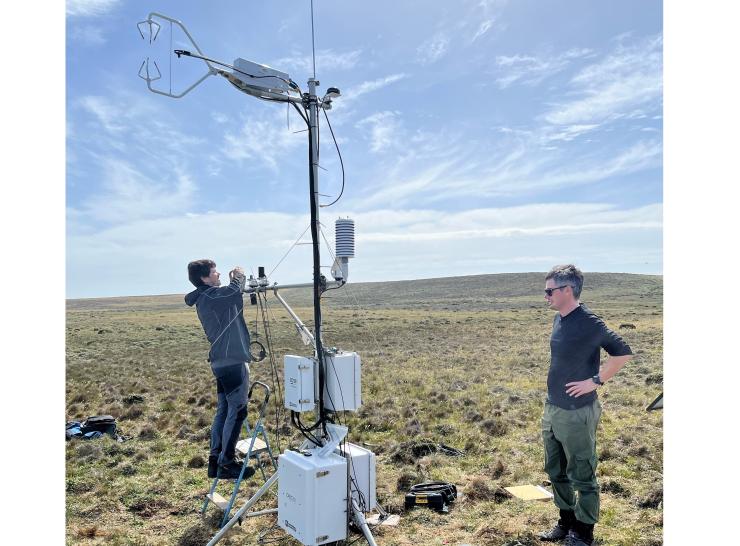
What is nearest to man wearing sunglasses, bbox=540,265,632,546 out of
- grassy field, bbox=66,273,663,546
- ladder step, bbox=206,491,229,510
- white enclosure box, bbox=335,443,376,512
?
grassy field, bbox=66,273,663,546

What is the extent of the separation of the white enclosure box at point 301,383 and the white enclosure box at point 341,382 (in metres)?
0.13

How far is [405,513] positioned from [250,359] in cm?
211

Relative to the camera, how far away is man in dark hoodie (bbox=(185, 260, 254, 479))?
512cm

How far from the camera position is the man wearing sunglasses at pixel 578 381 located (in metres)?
3.94

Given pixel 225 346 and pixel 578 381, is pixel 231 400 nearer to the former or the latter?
pixel 225 346

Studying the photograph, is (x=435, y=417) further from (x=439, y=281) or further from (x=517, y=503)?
(x=439, y=281)

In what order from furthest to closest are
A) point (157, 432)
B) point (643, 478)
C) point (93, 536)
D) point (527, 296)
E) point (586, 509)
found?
point (527, 296), point (157, 432), point (643, 478), point (93, 536), point (586, 509)

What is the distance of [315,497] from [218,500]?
6.24 feet

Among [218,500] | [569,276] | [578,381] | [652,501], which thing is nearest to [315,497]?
[218,500]

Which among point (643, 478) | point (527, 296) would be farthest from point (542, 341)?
point (527, 296)

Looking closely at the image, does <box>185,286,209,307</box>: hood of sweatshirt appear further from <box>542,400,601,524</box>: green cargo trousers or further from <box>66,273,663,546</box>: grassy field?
<box>542,400,601,524</box>: green cargo trousers

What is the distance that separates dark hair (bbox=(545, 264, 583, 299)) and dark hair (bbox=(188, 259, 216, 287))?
3270 mm

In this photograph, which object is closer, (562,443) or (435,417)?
(562,443)

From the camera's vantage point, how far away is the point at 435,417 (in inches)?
358
